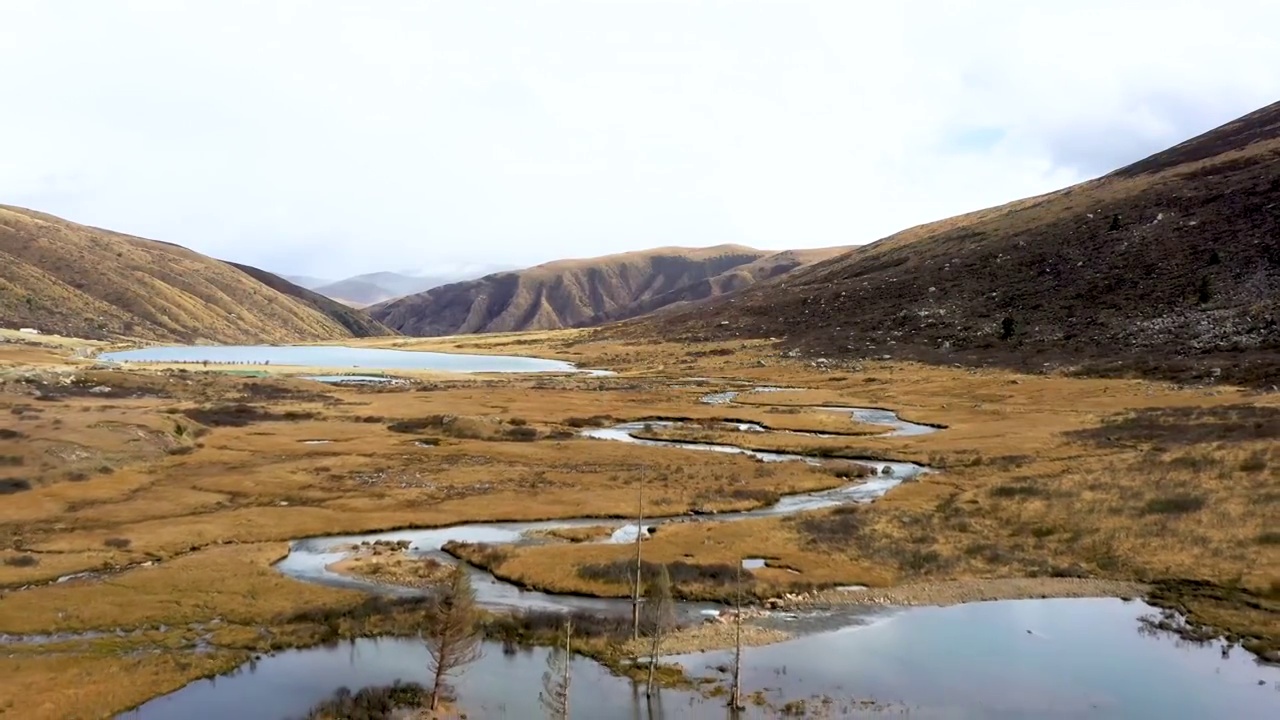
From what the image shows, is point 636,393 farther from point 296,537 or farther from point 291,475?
point 296,537

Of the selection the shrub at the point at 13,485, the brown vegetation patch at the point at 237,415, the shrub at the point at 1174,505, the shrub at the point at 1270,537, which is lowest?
the shrub at the point at 1270,537

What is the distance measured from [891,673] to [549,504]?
90.9 feet

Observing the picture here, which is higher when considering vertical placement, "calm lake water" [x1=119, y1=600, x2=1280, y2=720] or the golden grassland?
the golden grassland

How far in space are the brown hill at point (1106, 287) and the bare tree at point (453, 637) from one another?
85854 mm

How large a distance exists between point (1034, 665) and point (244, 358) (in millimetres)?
190111

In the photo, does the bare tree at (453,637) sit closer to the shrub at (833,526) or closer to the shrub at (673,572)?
the shrub at (673,572)

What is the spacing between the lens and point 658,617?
28391mm

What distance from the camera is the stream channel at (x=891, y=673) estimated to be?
86.0 ft

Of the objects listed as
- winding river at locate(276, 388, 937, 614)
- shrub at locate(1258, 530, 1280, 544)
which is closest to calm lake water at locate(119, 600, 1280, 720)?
winding river at locate(276, 388, 937, 614)

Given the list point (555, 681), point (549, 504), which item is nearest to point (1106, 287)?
point (549, 504)

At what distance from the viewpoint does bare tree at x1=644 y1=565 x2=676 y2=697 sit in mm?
27853

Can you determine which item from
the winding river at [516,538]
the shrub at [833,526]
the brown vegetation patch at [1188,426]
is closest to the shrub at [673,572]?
the winding river at [516,538]

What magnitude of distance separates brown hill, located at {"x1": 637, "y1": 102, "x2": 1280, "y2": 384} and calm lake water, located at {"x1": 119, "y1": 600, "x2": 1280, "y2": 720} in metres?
68.6

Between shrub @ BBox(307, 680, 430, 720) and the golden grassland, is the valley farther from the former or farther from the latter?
the golden grassland
